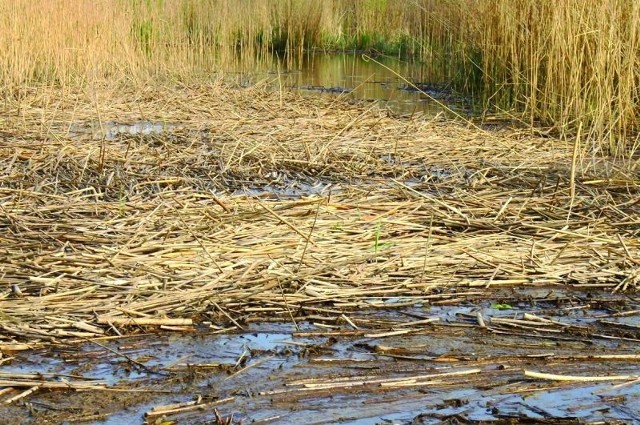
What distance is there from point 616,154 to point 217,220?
3393 mm

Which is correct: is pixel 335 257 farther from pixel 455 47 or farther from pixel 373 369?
pixel 455 47

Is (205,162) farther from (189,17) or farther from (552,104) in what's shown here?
(189,17)

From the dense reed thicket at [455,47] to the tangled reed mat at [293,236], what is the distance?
77cm

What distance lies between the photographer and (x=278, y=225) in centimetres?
456

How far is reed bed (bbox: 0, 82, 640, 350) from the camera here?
3.57 m

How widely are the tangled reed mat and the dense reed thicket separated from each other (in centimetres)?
77

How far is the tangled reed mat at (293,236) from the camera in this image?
3.40 metres

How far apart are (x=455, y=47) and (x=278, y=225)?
7379 millimetres

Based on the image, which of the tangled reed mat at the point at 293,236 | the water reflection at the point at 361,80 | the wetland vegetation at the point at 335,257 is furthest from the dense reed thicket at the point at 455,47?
the tangled reed mat at the point at 293,236

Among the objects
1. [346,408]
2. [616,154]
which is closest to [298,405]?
[346,408]

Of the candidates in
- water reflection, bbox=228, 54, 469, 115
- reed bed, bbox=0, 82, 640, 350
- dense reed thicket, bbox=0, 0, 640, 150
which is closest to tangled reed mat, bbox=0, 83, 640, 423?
reed bed, bbox=0, 82, 640, 350

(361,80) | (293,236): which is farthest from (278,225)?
(361,80)

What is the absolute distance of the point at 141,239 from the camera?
420 centimetres

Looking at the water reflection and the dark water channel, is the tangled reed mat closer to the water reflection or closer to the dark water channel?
the dark water channel
